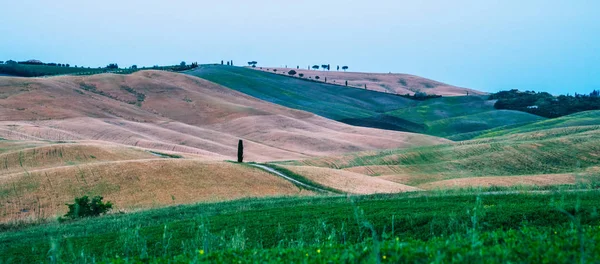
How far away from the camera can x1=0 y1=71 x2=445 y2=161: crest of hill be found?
8950 cm

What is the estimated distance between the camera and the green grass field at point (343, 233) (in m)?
11.3

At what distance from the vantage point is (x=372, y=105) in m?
169

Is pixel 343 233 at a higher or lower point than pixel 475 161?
higher

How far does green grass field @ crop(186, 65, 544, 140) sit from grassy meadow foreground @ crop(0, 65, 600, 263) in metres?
0.76

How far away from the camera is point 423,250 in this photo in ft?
37.4

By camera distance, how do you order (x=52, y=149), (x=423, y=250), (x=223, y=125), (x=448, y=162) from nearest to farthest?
(x=423, y=250)
(x=52, y=149)
(x=448, y=162)
(x=223, y=125)

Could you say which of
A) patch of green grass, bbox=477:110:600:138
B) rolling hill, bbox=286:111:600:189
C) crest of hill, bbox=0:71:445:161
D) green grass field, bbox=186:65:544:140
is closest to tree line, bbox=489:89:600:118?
green grass field, bbox=186:65:544:140

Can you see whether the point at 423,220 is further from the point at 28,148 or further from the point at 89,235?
the point at 28,148

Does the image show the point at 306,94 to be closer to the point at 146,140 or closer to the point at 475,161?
the point at 146,140

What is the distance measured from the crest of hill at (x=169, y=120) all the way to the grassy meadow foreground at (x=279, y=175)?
0.56 m

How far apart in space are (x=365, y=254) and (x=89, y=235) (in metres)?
16.8

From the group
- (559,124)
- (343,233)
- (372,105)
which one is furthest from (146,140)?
(372,105)

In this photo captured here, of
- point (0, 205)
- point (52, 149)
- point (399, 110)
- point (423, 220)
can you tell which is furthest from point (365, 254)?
point (399, 110)

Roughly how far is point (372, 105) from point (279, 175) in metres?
114
